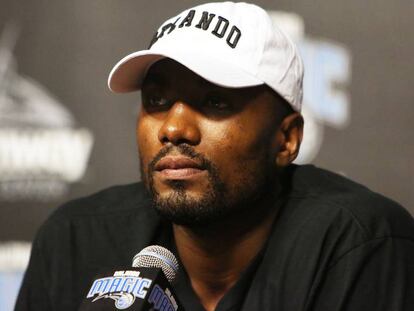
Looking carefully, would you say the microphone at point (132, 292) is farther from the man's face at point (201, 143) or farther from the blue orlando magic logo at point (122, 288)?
the man's face at point (201, 143)

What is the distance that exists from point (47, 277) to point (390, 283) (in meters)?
0.58

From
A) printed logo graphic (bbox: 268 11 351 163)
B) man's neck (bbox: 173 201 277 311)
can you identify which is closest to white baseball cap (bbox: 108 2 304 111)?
man's neck (bbox: 173 201 277 311)

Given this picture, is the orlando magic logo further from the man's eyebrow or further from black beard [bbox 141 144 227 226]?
the man's eyebrow

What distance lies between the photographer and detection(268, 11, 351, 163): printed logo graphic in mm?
1819

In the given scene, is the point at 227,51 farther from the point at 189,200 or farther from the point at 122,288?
the point at 122,288

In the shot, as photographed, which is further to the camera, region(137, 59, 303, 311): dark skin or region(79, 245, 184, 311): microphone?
region(137, 59, 303, 311): dark skin

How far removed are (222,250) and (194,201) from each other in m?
0.19

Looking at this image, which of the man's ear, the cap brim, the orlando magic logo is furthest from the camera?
the man's ear

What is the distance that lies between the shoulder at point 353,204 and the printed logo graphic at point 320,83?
385 mm

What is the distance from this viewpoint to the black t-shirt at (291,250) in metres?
1.21

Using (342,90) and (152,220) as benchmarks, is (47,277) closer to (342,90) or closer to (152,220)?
(152,220)

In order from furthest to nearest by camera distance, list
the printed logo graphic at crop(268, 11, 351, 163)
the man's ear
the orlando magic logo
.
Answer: the printed logo graphic at crop(268, 11, 351, 163), the man's ear, the orlando magic logo

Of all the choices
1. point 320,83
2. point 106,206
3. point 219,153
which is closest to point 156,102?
point 219,153

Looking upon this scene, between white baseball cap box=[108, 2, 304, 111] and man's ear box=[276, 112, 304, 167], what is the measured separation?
0.03 meters
